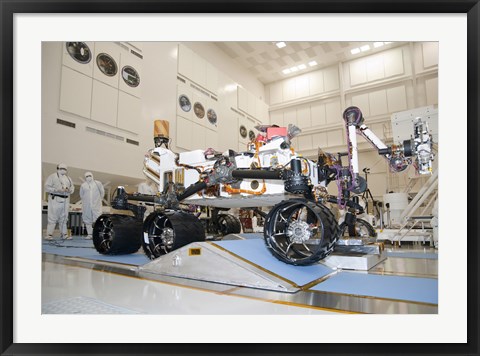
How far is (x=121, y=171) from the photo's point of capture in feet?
38.2

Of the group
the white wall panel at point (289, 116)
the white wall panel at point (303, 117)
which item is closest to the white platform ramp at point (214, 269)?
the white wall panel at point (303, 117)

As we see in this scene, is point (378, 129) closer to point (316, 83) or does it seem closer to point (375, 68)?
point (375, 68)

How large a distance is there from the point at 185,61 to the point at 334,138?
10.3m

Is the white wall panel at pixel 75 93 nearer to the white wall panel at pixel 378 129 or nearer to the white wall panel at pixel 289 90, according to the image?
the white wall panel at pixel 289 90

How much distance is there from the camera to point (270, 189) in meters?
4.48

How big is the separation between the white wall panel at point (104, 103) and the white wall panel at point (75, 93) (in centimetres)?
21

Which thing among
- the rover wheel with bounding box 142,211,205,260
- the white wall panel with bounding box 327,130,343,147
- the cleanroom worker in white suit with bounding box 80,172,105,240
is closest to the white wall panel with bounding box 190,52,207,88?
the cleanroom worker in white suit with bounding box 80,172,105,240

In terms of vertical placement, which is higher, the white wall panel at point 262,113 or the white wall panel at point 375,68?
the white wall panel at point 375,68

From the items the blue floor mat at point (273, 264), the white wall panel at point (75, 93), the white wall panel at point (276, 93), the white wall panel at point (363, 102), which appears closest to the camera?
the blue floor mat at point (273, 264)

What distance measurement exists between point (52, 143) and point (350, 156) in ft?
28.1

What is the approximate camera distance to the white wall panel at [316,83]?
20572 mm
